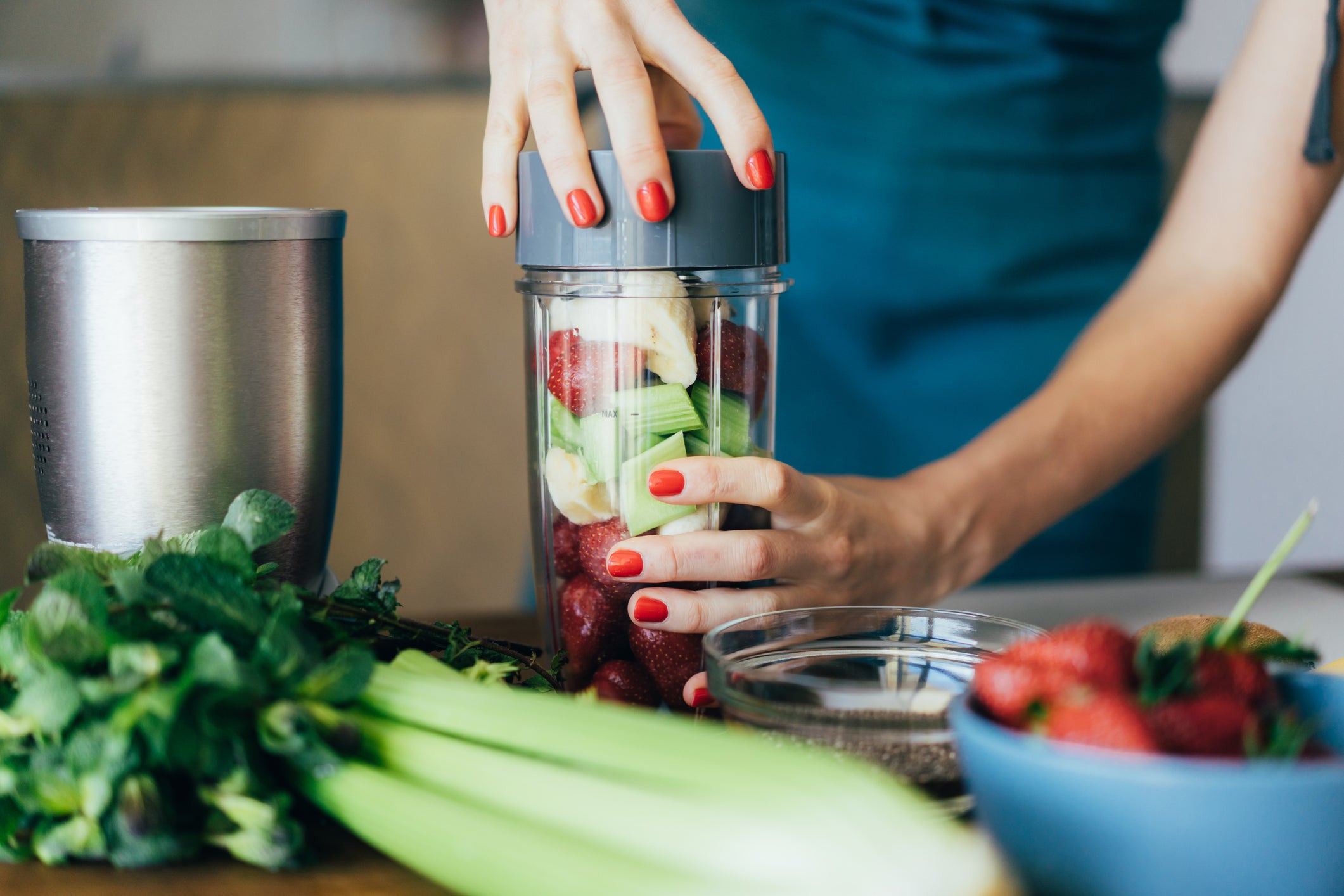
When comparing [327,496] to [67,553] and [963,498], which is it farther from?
[963,498]

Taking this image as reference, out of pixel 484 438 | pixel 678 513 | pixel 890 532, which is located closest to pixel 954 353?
pixel 890 532

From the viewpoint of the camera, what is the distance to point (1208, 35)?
8.16 feet

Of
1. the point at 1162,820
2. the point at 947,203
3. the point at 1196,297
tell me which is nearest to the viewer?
the point at 1162,820

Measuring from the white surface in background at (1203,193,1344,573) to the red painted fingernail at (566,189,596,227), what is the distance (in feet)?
7.35

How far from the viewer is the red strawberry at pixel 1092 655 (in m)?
0.37

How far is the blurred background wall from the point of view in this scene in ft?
7.25

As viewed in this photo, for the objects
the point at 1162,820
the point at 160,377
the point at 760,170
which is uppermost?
the point at 760,170

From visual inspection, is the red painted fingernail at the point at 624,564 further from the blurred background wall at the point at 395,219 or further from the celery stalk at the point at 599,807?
the blurred background wall at the point at 395,219

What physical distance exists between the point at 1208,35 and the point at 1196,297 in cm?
172

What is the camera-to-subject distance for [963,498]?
2.84 feet

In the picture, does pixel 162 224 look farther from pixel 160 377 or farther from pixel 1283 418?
pixel 1283 418

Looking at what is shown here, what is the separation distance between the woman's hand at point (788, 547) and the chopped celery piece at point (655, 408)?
21mm

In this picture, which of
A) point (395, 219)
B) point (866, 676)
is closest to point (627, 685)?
point (866, 676)

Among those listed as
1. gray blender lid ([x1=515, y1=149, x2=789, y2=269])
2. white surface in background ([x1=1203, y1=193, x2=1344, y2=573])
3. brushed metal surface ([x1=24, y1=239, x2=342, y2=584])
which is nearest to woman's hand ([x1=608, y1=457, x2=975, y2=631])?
gray blender lid ([x1=515, y1=149, x2=789, y2=269])
